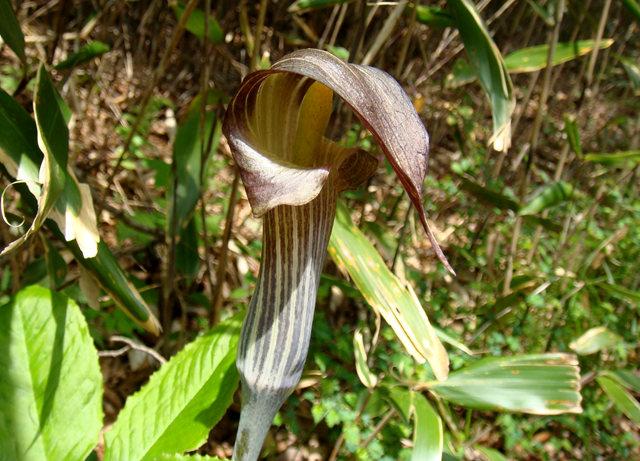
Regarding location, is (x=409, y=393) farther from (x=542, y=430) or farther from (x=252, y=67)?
(x=542, y=430)

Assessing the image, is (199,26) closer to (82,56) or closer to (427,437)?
(82,56)

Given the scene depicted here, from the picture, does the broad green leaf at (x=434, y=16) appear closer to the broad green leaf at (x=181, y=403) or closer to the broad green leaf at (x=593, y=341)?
the broad green leaf at (x=181, y=403)

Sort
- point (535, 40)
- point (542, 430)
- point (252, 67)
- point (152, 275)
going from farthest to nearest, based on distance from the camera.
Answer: point (535, 40) → point (542, 430) → point (152, 275) → point (252, 67)

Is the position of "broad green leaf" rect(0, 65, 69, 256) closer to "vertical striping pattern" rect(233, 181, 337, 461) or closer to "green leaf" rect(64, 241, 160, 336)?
"green leaf" rect(64, 241, 160, 336)

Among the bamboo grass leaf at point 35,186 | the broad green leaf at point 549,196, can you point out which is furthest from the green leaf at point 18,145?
the broad green leaf at point 549,196

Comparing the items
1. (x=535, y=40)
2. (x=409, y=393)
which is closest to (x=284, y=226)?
(x=409, y=393)

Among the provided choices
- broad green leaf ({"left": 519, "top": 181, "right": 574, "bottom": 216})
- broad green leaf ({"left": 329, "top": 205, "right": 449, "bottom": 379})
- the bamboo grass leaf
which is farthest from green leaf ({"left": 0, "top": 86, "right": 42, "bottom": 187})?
broad green leaf ({"left": 519, "top": 181, "right": 574, "bottom": 216})

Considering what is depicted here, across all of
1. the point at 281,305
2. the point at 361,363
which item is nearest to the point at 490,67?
the point at 281,305
